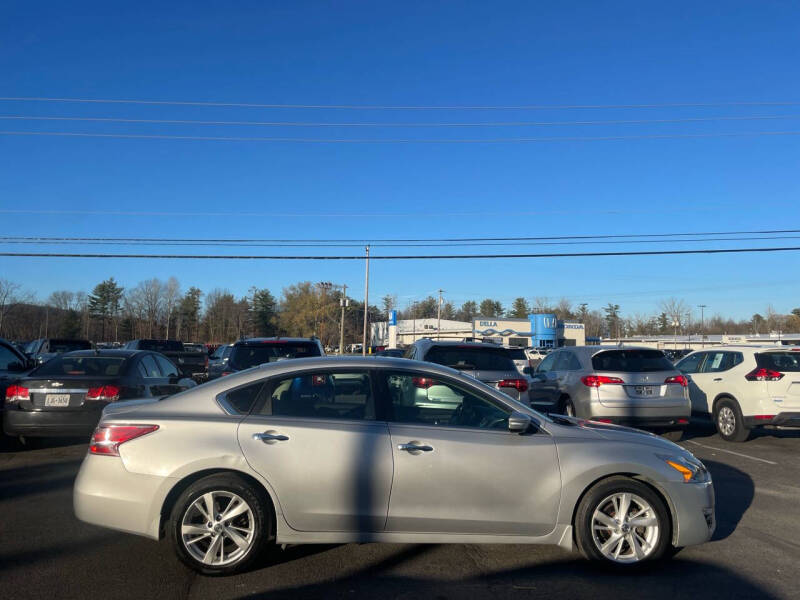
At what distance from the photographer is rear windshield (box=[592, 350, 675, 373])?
10211 millimetres

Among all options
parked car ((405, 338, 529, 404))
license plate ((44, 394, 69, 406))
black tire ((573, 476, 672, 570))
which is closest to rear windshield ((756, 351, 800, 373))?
parked car ((405, 338, 529, 404))

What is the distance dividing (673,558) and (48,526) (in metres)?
5.32

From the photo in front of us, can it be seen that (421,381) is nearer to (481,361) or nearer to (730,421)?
(481,361)

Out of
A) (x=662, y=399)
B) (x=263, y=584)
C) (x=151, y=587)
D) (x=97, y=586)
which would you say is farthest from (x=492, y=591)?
(x=662, y=399)

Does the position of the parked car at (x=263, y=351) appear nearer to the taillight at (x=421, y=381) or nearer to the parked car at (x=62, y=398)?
the parked car at (x=62, y=398)

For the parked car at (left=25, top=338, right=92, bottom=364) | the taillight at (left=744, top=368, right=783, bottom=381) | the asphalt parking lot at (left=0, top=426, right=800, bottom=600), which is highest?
the parked car at (left=25, top=338, right=92, bottom=364)

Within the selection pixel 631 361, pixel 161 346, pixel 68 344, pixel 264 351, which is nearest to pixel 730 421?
pixel 631 361

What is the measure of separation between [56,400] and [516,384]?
649 centimetres

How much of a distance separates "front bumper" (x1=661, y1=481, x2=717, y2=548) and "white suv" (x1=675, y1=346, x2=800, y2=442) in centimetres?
682

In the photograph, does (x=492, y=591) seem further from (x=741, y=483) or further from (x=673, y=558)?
(x=741, y=483)

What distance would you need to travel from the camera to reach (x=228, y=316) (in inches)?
3433

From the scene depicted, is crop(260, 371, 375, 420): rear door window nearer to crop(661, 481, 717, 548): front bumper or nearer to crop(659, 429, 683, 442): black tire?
crop(661, 481, 717, 548): front bumper

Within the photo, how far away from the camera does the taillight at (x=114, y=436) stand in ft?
14.8

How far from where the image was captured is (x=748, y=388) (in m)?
10.5
